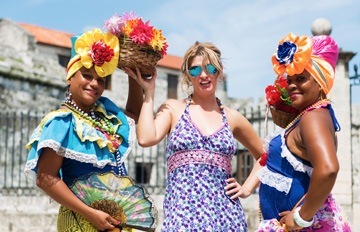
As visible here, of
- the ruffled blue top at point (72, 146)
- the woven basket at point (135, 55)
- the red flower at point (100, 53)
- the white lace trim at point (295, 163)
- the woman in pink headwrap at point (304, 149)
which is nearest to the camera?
the woman in pink headwrap at point (304, 149)

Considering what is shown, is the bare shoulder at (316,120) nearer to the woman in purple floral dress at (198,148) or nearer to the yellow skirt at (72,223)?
the woman in purple floral dress at (198,148)

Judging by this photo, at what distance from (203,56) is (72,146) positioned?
2.92 ft

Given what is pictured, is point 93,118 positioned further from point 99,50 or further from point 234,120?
point 234,120

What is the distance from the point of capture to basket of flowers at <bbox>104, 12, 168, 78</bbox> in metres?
3.42

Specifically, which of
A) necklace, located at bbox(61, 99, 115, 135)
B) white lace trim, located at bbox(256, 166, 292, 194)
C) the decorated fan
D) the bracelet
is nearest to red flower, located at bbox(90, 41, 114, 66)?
necklace, located at bbox(61, 99, 115, 135)

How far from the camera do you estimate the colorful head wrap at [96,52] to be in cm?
334

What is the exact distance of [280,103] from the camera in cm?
346

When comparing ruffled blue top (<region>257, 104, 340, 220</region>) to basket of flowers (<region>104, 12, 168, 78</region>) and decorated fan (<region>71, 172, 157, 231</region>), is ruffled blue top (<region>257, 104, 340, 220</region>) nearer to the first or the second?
decorated fan (<region>71, 172, 157, 231</region>)

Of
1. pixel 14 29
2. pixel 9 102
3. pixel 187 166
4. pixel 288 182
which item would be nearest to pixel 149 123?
pixel 187 166

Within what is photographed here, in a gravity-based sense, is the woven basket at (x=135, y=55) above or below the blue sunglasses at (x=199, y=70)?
above

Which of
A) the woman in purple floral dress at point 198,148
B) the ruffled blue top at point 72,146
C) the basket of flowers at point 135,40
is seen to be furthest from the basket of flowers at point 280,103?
the ruffled blue top at point 72,146

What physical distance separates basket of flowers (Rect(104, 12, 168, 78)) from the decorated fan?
25.7 inches

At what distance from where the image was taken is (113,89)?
93.6 feet

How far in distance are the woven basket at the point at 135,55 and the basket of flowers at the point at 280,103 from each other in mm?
670
